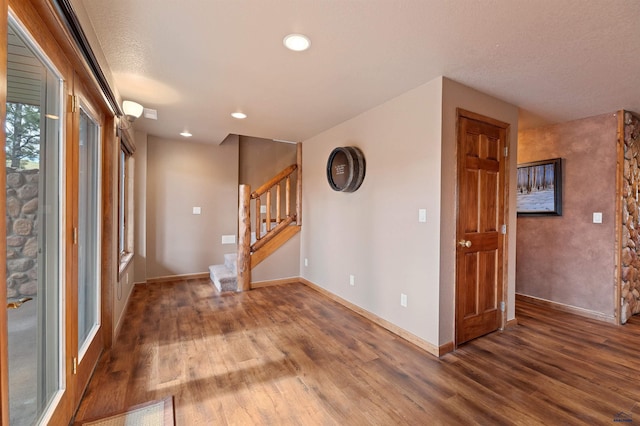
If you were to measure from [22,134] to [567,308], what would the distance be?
16.9 ft

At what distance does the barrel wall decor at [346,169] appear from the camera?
3418 mm

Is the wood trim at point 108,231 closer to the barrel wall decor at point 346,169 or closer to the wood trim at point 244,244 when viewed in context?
the wood trim at point 244,244

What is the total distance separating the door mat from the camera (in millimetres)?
1650

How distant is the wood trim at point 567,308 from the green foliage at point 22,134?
509 centimetres

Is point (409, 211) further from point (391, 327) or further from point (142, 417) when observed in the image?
point (142, 417)

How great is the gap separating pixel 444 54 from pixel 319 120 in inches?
73.5

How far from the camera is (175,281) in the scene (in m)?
4.84

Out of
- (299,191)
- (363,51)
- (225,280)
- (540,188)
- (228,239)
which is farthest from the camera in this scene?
Answer: (228,239)

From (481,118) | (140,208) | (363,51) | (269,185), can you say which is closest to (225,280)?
(269,185)

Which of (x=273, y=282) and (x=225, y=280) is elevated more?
(x=225, y=280)

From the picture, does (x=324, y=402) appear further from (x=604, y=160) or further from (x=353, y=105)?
(x=604, y=160)

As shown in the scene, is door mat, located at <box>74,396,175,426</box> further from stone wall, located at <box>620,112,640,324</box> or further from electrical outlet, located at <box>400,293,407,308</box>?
stone wall, located at <box>620,112,640,324</box>

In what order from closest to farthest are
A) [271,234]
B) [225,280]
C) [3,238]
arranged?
[3,238] → [225,280] → [271,234]

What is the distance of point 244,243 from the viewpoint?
4.36 meters
